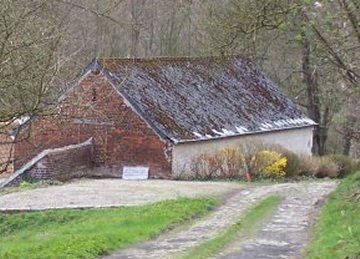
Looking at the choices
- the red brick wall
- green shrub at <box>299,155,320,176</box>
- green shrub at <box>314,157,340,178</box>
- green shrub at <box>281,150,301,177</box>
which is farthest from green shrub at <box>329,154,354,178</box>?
the red brick wall

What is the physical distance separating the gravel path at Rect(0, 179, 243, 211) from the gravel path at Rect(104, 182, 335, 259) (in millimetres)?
2011

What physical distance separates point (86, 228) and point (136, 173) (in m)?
15.6

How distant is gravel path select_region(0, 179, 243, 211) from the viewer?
71.2 ft

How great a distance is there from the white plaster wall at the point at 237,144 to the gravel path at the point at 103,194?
14.4ft

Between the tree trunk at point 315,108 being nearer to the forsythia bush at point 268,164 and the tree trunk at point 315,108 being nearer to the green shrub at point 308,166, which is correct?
the green shrub at point 308,166

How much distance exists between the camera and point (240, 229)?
52.3 ft

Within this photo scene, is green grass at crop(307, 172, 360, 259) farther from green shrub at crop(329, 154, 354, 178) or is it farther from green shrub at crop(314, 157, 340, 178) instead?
green shrub at crop(329, 154, 354, 178)

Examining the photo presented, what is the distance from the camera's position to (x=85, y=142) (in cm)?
3316

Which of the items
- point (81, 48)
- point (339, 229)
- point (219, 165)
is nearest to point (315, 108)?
point (219, 165)

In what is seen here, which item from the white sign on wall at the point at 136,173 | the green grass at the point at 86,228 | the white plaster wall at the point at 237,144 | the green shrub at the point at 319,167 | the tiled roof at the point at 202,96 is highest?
the tiled roof at the point at 202,96

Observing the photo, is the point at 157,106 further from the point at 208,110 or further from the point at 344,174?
the point at 344,174

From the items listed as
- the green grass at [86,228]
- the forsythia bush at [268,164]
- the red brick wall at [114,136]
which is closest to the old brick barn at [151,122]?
the red brick wall at [114,136]

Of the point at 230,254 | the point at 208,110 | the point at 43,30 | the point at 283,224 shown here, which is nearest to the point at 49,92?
the point at 43,30

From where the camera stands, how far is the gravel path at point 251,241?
13477 mm
